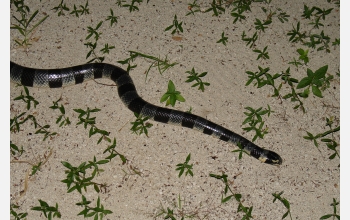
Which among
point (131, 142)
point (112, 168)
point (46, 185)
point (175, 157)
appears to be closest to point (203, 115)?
point (175, 157)

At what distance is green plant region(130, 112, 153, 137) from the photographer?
4.86m

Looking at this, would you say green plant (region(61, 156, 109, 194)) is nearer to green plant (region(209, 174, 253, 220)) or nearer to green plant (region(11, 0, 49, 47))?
green plant (region(209, 174, 253, 220))

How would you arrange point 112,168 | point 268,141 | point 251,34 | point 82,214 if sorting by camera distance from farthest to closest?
point 251,34 → point 268,141 → point 112,168 → point 82,214

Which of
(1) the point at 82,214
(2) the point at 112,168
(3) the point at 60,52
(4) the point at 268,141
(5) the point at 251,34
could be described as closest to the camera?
(1) the point at 82,214

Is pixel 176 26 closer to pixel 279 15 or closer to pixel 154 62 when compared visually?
pixel 154 62

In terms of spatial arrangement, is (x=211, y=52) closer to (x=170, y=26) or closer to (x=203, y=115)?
(x=170, y=26)

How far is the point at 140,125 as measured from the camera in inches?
198

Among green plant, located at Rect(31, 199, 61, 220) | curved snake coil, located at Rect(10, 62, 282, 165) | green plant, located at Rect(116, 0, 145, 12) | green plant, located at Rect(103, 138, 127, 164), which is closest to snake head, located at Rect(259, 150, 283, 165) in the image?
curved snake coil, located at Rect(10, 62, 282, 165)

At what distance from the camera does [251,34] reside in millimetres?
6109

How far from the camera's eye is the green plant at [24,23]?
224 inches

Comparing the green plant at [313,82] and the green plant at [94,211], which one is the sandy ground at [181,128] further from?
the green plant at [313,82]

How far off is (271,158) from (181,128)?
1348 millimetres

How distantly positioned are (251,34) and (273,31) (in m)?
0.42

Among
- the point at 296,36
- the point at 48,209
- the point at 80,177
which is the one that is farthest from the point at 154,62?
the point at 48,209
